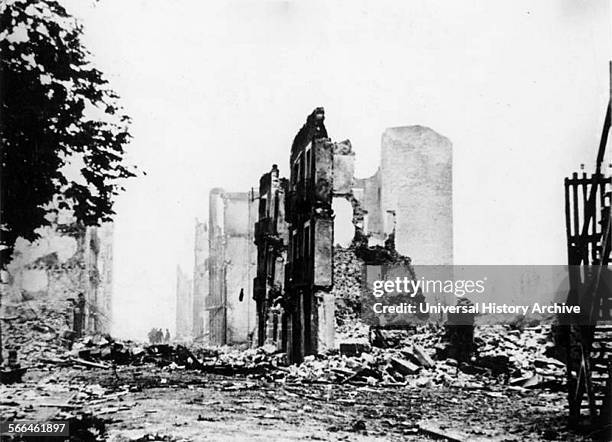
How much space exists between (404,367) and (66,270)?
17.4 ft

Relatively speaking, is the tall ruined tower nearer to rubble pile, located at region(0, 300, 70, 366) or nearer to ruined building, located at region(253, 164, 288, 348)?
ruined building, located at region(253, 164, 288, 348)

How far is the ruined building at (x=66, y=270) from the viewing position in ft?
28.1

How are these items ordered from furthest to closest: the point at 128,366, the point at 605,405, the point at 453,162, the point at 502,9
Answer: the point at 128,366
the point at 453,162
the point at 502,9
the point at 605,405

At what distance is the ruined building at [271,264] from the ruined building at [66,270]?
196 inches

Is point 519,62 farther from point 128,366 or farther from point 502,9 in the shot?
point 128,366

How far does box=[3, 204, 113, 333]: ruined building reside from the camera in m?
8.57

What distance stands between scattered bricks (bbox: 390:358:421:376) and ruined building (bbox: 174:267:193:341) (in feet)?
11.0

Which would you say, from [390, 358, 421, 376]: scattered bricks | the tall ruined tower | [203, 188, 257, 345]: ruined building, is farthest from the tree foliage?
[203, 188, 257, 345]: ruined building

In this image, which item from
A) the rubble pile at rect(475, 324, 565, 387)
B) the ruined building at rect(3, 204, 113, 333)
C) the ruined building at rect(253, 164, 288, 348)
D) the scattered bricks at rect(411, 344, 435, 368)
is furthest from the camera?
the ruined building at rect(253, 164, 288, 348)

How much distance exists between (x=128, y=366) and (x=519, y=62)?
7066 mm

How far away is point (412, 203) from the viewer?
1105 cm

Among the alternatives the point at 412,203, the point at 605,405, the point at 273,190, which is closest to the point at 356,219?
the point at 273,190

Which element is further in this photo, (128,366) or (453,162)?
(128,366)

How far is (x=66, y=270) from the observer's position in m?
10.7
